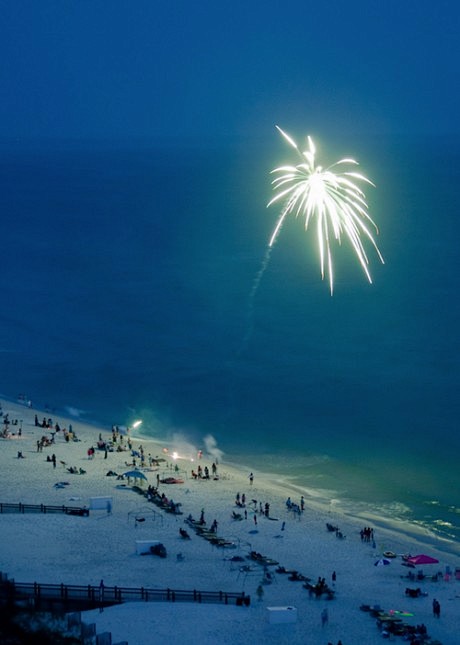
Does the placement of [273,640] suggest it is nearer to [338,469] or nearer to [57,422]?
[338,469]

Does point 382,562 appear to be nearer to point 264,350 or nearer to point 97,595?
point 97,595

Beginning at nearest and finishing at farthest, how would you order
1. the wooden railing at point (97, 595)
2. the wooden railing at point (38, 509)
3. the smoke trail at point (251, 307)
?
the wooden railing at point (97, 595) < the wooden railing at point (38, 509) < the smoke trail at point (251, 307)

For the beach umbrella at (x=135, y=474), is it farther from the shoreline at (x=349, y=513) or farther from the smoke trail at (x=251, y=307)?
the smoke trail at (x=251, y=307)

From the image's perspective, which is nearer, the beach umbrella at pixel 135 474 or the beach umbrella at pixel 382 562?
the beach umbrella at pixel 382 562

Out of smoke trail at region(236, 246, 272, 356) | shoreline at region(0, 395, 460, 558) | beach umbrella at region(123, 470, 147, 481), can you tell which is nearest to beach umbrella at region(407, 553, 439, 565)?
shoreline at region(0, 395, 460, 558)

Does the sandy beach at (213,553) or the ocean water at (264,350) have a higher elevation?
the ocean water at (264,350)

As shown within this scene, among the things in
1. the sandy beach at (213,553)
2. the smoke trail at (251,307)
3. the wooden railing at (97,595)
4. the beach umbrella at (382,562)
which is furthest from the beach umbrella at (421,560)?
the smoke trail at (251,307)

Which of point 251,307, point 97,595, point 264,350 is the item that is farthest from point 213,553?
point 251,307
